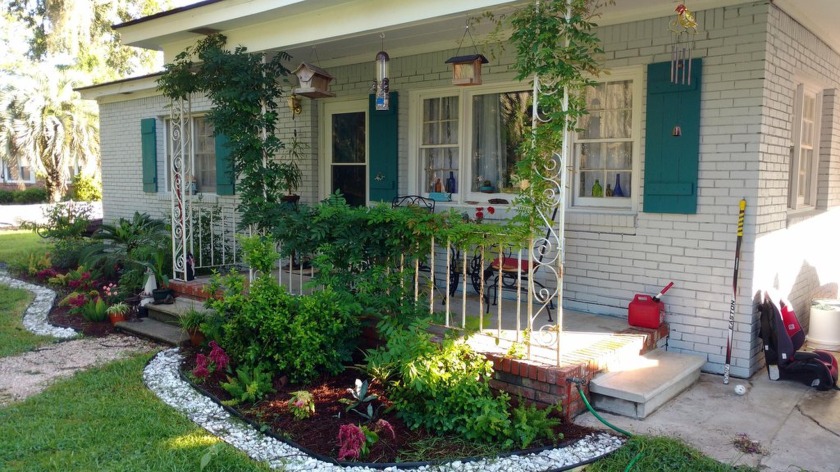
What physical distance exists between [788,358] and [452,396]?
104 inches

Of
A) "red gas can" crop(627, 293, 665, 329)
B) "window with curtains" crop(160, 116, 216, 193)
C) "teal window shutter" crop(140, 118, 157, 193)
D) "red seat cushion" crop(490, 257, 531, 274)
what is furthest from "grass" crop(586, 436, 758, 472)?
"teal window shutter" crop(140, 118, 157, 193)

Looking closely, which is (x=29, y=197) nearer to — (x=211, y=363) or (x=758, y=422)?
(x=211, y=363)

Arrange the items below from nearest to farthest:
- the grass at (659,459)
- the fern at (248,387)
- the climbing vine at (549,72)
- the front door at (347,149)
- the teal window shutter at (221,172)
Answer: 1. the grass at (659,459)
2. the climbing vine at (549,72)
3. the fern at (248,387)
4. the front door at (347,149)
5. the teal window shutter at (221,172)

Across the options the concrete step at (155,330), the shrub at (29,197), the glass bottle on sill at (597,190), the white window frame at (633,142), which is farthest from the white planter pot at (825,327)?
the shrub at (29,197)

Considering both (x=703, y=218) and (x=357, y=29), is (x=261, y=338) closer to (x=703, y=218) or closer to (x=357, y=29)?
(x=357, y=29)

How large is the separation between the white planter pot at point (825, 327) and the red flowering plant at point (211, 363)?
493 centimetres

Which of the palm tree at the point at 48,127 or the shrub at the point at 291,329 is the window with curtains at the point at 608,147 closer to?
the shrub at the point at 291,329

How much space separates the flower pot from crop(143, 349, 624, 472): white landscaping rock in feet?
3.53

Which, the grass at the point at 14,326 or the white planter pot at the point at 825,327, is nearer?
the white planter pot at the point at 825,327

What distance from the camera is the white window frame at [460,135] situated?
628cm

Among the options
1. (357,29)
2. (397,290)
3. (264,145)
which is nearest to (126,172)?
(264,145)

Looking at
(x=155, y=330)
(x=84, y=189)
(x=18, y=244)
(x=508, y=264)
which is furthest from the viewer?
(x=84, y=189)

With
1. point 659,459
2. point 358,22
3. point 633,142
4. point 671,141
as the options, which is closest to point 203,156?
point 358,22

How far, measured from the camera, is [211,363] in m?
4.80
